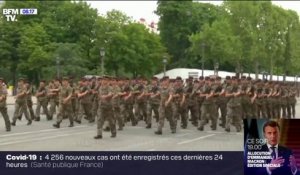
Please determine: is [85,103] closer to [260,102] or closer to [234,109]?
[234,109]

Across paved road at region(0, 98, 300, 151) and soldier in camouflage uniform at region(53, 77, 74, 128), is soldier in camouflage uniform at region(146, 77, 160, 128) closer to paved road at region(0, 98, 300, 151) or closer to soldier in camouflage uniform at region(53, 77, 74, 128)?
paved road at region(0, 98, 300, 151)

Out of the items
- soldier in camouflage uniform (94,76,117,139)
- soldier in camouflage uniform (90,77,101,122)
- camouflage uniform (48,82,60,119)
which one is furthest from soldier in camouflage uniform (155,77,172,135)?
camouflage uniform (48,82,60,119)

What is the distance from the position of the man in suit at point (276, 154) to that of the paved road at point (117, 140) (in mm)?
4480

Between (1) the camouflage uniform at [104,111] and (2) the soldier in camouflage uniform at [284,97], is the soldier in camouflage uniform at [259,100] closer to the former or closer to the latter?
(2) the soldier in camouflage uniform at [284,97]

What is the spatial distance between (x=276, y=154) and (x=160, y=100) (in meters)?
A: 10.1

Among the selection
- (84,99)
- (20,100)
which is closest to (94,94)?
(84,99)

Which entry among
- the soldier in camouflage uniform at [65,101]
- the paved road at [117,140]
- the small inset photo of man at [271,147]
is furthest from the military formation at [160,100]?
the small inset photo of man at [271,147]

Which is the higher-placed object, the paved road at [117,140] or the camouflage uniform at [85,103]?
the camouflage uniform at [85,103]

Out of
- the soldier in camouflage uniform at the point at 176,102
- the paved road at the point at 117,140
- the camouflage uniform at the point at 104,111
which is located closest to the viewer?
the paved road at the point at 117,140

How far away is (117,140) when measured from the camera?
1447cm

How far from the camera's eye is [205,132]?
17359 millimetres

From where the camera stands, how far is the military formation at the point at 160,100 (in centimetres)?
1630

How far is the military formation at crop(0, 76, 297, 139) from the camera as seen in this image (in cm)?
1630

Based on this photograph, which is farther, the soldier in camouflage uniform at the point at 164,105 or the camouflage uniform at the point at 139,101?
the camouflage uniform at the point at 139,101
